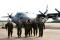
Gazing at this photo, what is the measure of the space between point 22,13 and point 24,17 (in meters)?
1.34

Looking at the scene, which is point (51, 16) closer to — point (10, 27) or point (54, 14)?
point (54, 14)

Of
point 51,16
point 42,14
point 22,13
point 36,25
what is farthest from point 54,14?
point 36,25

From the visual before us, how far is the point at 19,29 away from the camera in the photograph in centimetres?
2308

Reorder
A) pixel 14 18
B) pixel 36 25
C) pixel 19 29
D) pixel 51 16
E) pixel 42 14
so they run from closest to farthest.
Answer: pixel 19 29
pixel 36 25
pixel 14 18
pixel 42 14
pixel 51 16

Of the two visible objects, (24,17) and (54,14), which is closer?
(24,17)

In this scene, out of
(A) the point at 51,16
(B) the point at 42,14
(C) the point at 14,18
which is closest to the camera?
(C) the point at 14,18

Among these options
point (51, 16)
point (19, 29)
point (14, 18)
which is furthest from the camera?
point (51, 16)

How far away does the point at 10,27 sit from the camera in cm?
2309

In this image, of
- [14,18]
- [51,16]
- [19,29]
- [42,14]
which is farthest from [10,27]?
[51,16]

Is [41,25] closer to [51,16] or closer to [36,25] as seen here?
[36,25]

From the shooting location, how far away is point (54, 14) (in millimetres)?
38875

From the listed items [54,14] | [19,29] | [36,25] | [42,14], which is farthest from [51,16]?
[19,29]

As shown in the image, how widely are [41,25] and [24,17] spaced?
5.84 meters

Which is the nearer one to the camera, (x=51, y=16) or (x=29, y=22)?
(x=29, y=22)
